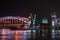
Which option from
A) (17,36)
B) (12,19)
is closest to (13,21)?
(12,19)

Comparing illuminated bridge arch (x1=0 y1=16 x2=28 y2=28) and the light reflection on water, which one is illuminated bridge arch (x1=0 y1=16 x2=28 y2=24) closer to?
illuminated bridge arch (x1=0 y1=16 x2=28 y2=28)

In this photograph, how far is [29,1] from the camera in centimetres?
3259

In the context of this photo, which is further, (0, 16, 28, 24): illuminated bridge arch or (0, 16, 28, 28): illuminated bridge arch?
(0, 16, 28, 24): illuminated bridge arch

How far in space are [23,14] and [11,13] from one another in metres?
2.40

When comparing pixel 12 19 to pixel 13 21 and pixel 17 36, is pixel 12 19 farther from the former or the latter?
pixel 17 36

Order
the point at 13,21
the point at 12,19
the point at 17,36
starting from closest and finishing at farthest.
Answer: the point at 17,36
the point at 13,21
the point at 12,19

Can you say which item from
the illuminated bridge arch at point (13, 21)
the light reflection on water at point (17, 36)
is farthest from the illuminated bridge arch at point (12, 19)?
the light reflection on water at point (17, 36)

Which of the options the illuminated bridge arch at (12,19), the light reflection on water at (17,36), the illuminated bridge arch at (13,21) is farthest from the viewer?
the illuminated bridge arch at (12,19)

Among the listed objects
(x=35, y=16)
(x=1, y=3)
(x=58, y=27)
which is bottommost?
(x=58, y=27)

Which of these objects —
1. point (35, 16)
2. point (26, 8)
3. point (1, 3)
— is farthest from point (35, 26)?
point (1, 3)

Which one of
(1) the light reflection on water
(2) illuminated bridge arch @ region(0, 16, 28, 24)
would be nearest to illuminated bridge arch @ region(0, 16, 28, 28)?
(2) illuminated bridge arch @ region(0, 16, 28, 24)

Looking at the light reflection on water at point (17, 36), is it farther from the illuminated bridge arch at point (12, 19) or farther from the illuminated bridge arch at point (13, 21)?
the illuminated bridge arch at point (12, 19)

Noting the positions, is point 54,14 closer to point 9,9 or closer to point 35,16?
point 35,16

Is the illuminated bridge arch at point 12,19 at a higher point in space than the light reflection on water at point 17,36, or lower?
higher
